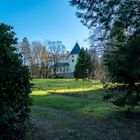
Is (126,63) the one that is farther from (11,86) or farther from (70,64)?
(70,64)

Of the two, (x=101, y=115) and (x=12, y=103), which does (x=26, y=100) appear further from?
(x=101, y=115)

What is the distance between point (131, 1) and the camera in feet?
42.1

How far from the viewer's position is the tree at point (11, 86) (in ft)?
27.6

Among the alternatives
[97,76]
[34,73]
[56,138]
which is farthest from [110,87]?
[34,73]

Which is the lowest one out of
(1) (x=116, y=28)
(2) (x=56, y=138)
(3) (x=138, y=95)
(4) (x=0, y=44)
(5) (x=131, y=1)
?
(2) (x=56, y=138)

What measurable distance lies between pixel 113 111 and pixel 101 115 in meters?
1.58

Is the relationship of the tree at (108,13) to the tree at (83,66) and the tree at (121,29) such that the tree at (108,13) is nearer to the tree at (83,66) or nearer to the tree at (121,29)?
the tree at (121,29)

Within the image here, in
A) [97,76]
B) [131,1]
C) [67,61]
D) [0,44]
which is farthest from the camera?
[67,61]

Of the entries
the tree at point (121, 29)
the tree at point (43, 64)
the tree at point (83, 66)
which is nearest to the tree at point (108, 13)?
the tree at point (121, 29)

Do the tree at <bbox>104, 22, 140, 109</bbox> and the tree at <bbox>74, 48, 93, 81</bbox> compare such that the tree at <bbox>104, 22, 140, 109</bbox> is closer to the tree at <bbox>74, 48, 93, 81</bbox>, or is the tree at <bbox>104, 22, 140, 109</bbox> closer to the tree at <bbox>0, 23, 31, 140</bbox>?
the tree at <bbox>0, 23, 31, 140</bbox>

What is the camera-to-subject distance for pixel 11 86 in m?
9.14

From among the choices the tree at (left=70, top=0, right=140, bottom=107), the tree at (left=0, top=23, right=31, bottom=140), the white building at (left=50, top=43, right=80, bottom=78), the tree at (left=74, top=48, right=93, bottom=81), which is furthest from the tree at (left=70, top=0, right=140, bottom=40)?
the white building at (left=50, top=43, right=80, bottom=78)

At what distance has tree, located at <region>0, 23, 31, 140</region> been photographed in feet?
27.6

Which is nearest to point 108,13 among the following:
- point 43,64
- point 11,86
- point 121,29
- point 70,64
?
point 121,29
